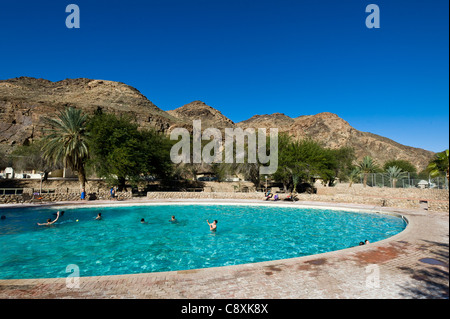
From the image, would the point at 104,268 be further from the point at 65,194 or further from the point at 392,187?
the point at 392,187

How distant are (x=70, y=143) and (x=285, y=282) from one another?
99.3ft

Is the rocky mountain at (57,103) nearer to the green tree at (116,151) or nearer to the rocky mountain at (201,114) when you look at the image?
the rocky mountain at (201,114)

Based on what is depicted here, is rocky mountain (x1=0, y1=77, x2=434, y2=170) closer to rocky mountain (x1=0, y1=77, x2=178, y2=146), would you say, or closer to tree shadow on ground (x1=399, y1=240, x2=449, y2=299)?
rocky mountain (x1=0, y1=77, x2=178, y2=146)

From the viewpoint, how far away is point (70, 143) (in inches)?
1129

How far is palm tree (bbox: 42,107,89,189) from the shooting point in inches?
1129

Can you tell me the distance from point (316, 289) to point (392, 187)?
33.1 meters

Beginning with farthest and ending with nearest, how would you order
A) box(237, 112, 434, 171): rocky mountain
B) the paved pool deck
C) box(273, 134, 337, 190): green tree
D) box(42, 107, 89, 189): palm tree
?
1. box(237, 112, 434, 171): rocky mountain
2. box(273, 134, 337, 190): green tree
3. box(42, 107, 89, 189): palm tree
4. the paved pool deck

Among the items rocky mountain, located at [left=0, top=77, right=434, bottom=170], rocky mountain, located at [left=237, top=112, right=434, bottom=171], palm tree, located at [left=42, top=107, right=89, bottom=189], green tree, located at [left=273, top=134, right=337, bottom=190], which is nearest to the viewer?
palm tree, located at [left=42, top=107, right=89, bottom=189]

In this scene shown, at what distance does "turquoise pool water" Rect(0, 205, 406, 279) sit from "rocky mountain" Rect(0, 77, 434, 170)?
6951 cm

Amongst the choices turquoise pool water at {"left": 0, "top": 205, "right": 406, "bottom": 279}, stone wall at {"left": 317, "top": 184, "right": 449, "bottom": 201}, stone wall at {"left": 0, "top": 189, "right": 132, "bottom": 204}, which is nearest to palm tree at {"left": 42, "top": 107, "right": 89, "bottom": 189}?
stone wall at {"left": 0, "top": 189, "right": 132, "bottom": 204}

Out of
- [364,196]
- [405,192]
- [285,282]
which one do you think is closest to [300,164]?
[364,196]

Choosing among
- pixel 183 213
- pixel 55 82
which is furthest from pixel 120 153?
pixel 55 82

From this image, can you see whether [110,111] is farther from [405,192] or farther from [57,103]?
[405,192]

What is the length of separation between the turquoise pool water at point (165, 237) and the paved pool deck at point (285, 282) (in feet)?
10.2
